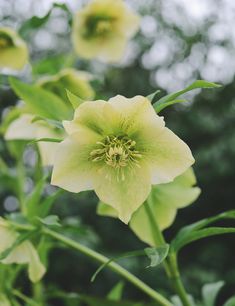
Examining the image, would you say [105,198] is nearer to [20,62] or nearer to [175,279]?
[175,279]

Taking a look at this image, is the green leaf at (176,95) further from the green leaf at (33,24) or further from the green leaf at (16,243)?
the green leaf at (33,24)

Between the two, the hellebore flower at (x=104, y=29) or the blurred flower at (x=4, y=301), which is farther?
the hellebore flower at (x=104, y=29)

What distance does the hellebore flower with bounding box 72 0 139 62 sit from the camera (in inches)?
47.3

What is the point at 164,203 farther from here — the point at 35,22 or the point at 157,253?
the point at 35,22

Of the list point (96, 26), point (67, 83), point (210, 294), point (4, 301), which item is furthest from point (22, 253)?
point (96, 26)

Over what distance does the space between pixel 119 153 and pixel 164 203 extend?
234 millimetres

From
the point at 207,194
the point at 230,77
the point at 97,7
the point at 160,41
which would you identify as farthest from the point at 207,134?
the point at 97,7

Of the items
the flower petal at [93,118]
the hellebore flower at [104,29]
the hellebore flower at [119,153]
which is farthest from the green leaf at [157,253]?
the hellebore flower at [104,29]

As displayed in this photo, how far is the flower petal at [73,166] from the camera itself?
1.98ft

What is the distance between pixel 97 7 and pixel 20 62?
0.25 meters

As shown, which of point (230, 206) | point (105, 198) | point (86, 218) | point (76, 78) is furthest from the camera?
point (230, 206)

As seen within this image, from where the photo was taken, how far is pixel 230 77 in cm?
530

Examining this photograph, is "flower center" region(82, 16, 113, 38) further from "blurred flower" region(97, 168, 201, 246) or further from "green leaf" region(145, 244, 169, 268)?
"green leaf" region(145, 244, 169, 268)

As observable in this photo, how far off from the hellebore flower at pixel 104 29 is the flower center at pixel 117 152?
583mm
